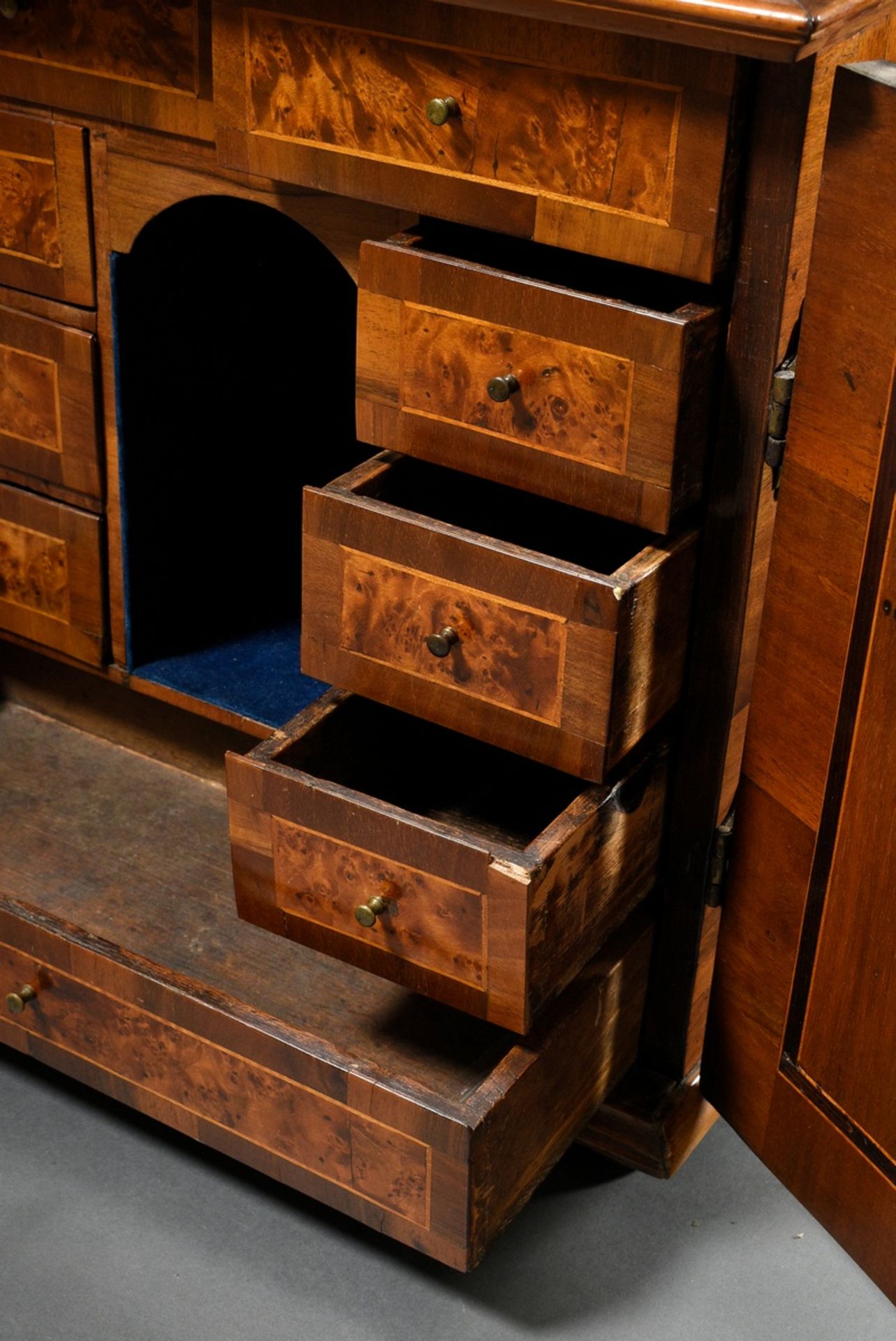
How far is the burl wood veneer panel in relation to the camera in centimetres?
150

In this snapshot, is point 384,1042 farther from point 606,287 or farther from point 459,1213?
point 606,287

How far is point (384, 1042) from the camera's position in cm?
164

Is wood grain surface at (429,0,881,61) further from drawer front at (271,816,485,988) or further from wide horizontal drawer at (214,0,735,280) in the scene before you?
drawer front at (271,816,485,988)

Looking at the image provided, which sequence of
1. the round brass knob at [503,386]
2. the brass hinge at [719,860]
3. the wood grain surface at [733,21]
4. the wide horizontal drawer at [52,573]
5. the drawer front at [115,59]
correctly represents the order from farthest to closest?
the wide horizontal drawer at [52,573], the brass hinge at [719,860], the drawer front at [115,59], the round brass knob at [503,386], the wood grain surface at [733,21]

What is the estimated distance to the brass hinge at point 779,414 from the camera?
1.38 meters

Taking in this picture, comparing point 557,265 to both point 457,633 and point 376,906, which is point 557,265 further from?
point 376,906

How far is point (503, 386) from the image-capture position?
1.37 metres

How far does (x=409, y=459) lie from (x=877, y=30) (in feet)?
1.71

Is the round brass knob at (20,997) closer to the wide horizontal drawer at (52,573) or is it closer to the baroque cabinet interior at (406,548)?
the baroque cabinet interior at (406,548)

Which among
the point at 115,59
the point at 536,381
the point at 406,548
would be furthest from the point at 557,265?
the point at 115,59

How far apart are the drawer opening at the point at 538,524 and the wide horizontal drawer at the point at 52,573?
0.40 metres

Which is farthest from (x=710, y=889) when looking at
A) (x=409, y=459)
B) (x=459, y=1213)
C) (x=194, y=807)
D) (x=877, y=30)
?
(x=877, y=30)

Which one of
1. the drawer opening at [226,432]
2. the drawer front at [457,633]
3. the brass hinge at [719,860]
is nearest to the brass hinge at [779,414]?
the drawer front at [457,633]

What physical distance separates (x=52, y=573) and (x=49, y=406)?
190 mm
